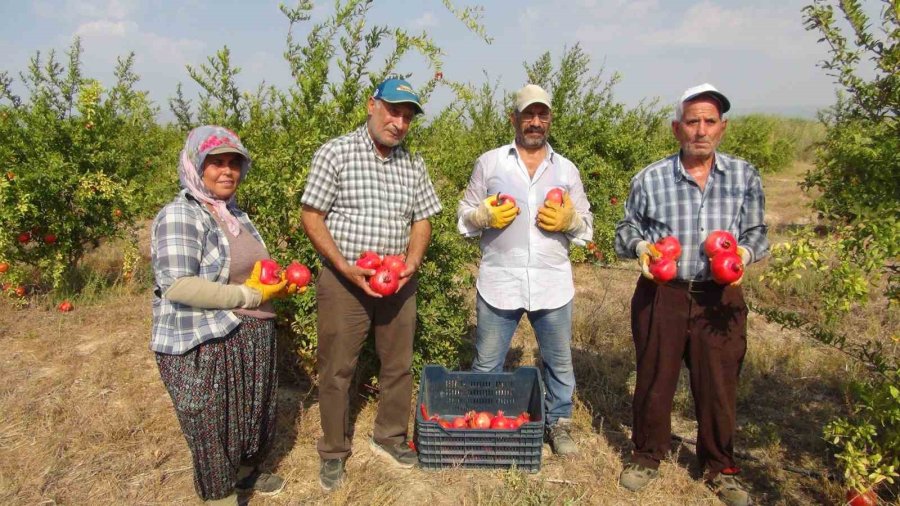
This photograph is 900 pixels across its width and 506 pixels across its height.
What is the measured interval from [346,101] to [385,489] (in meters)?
2.57

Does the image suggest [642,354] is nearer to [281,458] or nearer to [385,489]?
[385,489]

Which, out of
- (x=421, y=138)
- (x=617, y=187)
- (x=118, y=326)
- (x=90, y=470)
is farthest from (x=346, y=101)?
(x=617, y=187)

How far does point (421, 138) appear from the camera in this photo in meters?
4.42

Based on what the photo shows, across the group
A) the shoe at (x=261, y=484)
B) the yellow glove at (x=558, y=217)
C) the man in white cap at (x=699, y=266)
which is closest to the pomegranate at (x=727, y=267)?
the man in white cap at (x=699, y=266)

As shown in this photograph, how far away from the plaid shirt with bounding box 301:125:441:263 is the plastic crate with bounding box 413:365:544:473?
1059mm

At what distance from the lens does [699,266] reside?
119 inches

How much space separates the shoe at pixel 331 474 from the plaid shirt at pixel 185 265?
1197 mm

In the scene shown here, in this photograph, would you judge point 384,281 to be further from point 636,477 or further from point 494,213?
point 636,477

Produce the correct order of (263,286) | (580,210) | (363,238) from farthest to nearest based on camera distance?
(580,210)
(363,238)
(263,286)

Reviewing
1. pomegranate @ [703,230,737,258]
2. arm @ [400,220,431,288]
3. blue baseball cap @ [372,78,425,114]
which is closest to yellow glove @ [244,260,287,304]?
arm @ [400,220,431,288]

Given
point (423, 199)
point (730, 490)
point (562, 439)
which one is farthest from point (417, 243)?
point (730, 490)

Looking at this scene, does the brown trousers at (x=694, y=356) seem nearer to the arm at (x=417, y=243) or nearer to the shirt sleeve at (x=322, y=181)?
the arm at (x=417, y=243)

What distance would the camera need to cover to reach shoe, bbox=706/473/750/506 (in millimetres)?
3230

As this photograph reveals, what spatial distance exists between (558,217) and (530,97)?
676mm
